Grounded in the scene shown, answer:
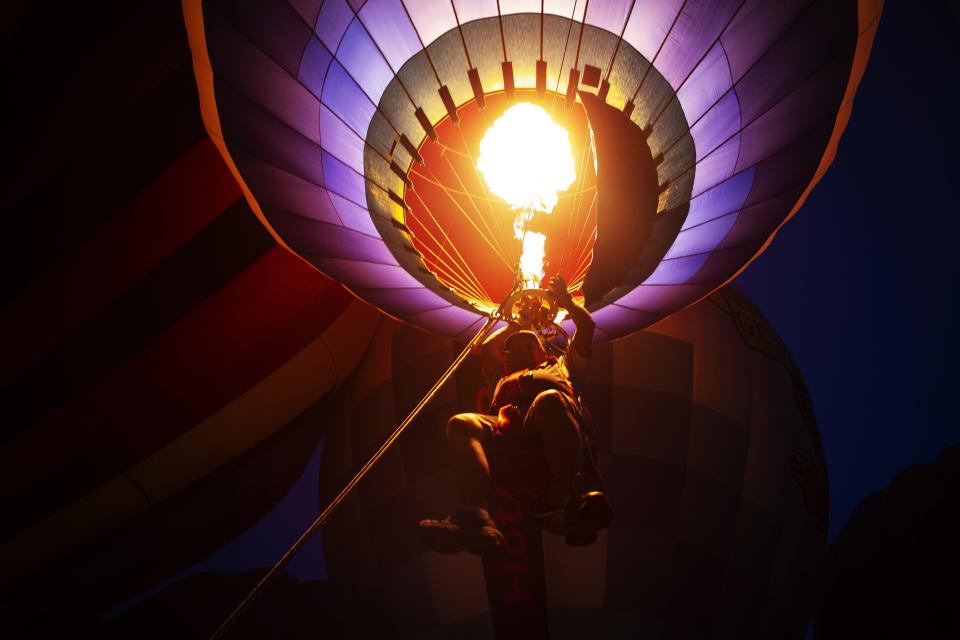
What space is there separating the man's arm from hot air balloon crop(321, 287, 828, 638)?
108 cm

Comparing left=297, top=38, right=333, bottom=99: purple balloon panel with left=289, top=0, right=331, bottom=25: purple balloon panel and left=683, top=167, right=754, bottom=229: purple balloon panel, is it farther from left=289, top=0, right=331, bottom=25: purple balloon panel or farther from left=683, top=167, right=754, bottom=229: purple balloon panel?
Result: left=683, top=167, right=754, bottom=229: purple balloon panel

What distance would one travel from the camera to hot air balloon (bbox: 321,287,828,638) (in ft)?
11.2

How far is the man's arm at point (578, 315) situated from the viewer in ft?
8.53

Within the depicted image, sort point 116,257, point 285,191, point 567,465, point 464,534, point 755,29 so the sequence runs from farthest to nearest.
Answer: point 116,257 → point 285,191 → point 755,29 → point 567,465 → point 464,534

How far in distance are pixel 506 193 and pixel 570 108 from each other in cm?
50

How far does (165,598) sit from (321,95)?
371 centimetres

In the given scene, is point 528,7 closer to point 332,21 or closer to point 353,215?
point 332,21

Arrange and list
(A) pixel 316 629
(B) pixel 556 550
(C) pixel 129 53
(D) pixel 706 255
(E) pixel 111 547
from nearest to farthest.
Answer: (D) pixel 706 255, (B) pixel 556 550, (C) pixel 129 53, (A) pixel 316 629, (E) pixel 111 547

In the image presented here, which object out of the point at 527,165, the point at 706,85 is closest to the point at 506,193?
the point at 527,165

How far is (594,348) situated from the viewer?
379 centimetres

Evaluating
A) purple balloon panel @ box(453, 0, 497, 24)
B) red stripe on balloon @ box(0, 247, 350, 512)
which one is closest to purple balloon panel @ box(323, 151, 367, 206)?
purple balloon panel @ box(453, 0, 497, 24)

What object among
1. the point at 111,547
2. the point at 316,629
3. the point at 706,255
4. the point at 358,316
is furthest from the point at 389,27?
the point at 111,547

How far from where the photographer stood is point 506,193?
312cm

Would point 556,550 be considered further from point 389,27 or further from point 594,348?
point 389,27
